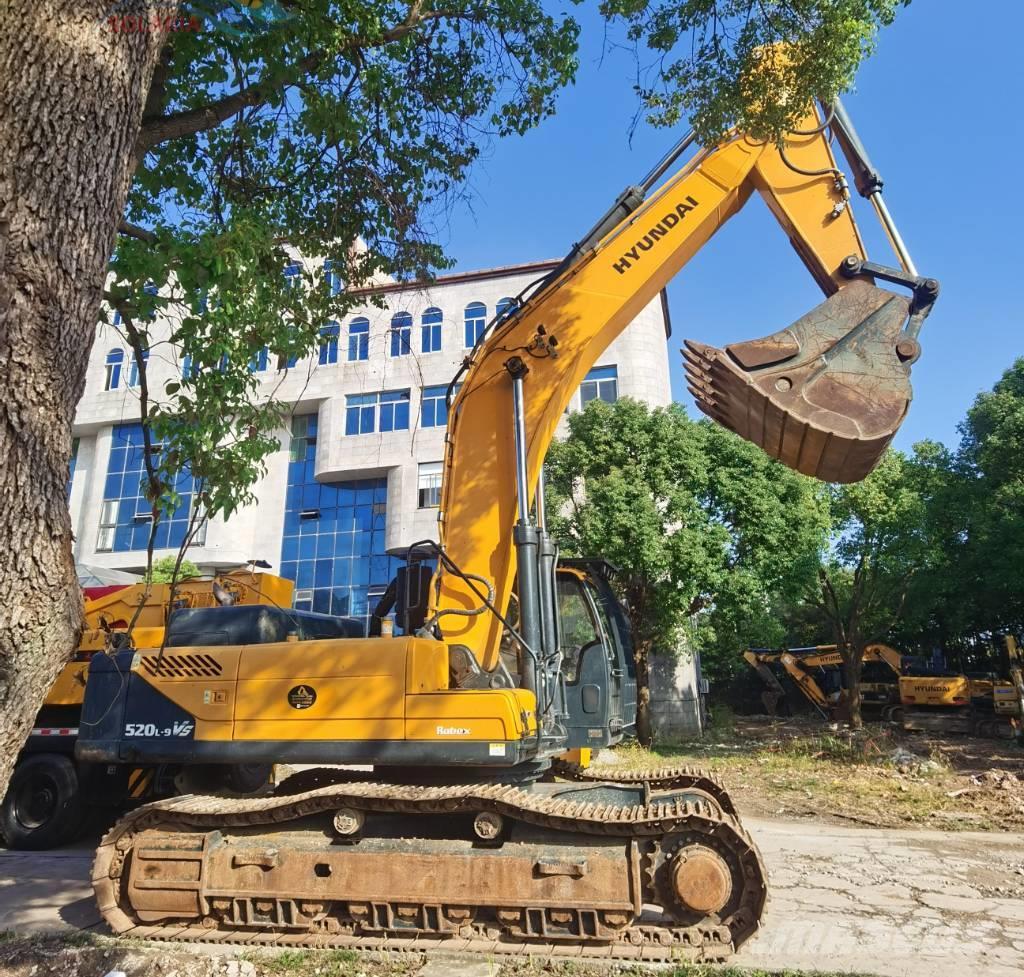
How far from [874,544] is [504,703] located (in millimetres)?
16375

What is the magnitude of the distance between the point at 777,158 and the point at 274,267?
4.31m

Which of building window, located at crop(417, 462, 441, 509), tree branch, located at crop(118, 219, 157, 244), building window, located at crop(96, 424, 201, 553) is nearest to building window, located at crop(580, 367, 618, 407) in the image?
building window, located at crop(417, 462, 441, 509)

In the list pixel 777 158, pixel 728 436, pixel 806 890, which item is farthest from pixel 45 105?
pixel 728 436

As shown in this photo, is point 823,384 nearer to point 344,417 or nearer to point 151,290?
point 151,290

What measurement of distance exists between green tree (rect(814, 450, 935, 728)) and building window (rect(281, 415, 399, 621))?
→ 621 inches

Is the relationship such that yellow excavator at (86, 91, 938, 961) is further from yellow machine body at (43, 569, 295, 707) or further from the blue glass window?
the blue glass window

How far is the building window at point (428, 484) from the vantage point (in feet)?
89.2

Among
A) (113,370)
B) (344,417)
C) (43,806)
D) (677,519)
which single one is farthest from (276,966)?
(113,370)

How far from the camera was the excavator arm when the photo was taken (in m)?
5.33

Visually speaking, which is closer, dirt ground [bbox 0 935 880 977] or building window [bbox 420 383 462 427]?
dirt ground [bbox 0 935 880 977]

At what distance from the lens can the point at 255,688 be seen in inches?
223

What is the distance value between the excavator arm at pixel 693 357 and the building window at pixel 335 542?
22.7 metres

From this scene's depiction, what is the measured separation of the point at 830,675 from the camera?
80.0ft

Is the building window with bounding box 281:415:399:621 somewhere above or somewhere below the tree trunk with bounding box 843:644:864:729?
above
